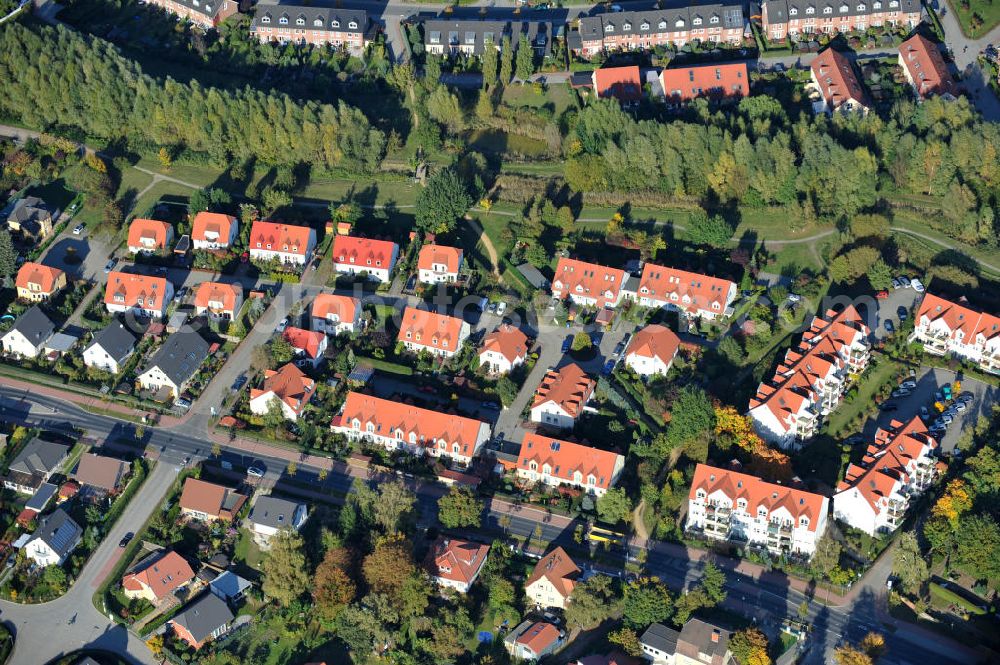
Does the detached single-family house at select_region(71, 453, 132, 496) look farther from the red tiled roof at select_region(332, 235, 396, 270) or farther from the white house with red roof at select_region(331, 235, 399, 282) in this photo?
the red tiled roof at select_region(332, 235, 396, 270)

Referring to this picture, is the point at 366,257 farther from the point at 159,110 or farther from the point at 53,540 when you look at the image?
the point at 53,540

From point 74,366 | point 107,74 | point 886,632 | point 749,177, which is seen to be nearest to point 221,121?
point 107,74

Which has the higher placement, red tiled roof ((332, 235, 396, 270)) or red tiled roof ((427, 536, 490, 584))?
red tiled roof ((332, 235, 396, 270))

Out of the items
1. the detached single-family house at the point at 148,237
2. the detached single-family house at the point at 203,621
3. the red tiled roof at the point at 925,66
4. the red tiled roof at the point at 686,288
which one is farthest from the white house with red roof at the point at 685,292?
the detached single-family house at the point at 203,621

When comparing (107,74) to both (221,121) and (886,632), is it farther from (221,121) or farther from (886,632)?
(886,632)

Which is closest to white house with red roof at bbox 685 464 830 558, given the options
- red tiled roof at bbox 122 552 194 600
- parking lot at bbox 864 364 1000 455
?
parking lot at bbox 864 364 1000 455

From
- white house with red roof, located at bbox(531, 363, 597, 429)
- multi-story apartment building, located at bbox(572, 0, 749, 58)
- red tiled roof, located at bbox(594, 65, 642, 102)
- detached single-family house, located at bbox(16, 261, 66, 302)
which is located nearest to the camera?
white house with red roof, located at bbox(531, 363, 597, 429)
